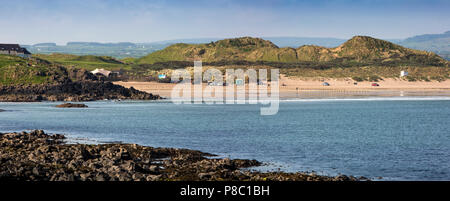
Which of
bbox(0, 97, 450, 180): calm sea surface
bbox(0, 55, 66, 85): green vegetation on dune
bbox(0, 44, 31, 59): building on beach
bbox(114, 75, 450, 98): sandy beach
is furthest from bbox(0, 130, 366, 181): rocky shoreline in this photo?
bbox(0, 44, 31, 59): building on beach

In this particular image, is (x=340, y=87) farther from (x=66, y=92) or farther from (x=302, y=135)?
(x=302, y=135)

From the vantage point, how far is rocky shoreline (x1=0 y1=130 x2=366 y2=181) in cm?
2067

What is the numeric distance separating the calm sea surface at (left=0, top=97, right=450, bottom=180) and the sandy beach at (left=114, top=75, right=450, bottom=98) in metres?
35.2

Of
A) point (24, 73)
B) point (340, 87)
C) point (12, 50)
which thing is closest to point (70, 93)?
point (24, 73)

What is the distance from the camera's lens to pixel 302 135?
143 ft

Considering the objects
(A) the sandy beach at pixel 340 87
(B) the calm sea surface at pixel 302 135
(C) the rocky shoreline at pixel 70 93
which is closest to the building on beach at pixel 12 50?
(A) the sandy beach at pixel 340 87

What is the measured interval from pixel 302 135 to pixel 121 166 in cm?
2332

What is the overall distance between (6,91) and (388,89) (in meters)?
77.8

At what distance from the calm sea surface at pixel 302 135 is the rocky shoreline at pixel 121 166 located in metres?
2.79
